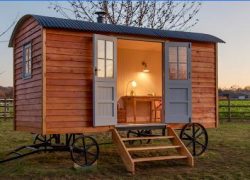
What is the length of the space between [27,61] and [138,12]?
25.0ft

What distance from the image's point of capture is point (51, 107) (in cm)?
909

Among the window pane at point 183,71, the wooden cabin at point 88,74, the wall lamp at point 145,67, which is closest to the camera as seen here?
the wooden cabin at point 88,74

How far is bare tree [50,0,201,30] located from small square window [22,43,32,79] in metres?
6.06

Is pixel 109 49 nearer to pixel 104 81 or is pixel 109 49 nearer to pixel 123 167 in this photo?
pixel 104 81

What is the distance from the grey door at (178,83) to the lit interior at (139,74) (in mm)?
2792

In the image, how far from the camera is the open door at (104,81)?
9.57 metres

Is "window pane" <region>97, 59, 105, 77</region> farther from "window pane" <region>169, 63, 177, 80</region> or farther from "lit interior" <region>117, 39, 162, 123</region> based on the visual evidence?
"lit interior" <region>117, 39, 162, 123</region>

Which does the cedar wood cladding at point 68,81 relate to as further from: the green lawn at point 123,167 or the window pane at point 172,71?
the window pane at point 172,71

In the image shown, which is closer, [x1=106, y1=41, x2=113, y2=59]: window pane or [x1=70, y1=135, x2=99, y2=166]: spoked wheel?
[x1=70, y1=135, x2=99, y2=166]: spoked wheel

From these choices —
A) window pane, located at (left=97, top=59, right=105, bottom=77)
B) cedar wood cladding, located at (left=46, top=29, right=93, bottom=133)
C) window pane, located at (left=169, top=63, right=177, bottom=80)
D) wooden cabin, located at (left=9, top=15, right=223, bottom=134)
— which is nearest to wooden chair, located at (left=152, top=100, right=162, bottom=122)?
wooden cabin, located at (left=9, top=15, right=223, bottom=134)

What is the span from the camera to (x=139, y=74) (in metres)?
14.0

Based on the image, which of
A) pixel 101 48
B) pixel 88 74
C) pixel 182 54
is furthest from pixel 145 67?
pixel 88 74

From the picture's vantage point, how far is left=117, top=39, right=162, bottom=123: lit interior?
13611 millimetres

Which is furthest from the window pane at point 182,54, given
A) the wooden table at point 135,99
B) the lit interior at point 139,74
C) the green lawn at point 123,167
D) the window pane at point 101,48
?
the lit interior at point 139,74
